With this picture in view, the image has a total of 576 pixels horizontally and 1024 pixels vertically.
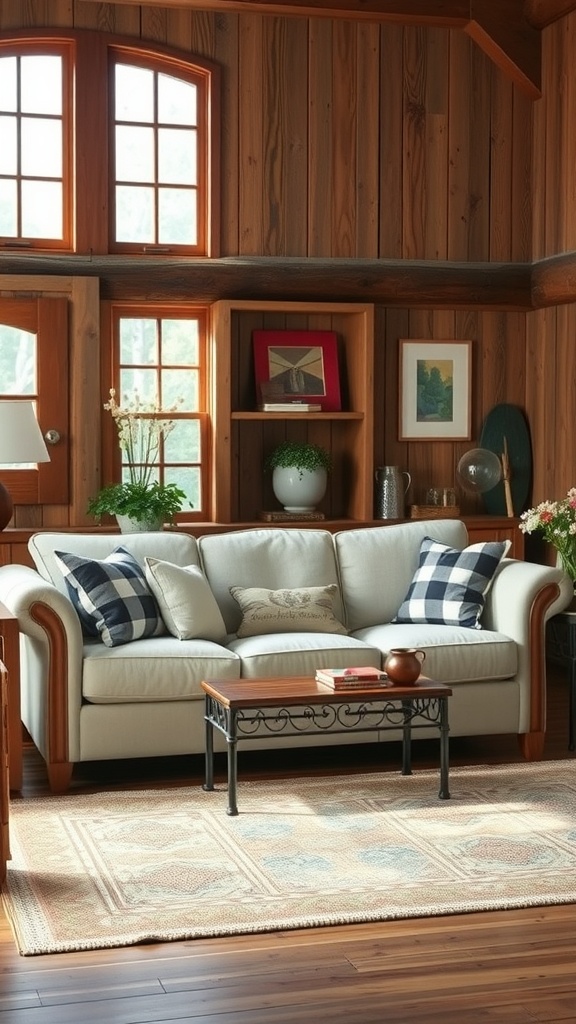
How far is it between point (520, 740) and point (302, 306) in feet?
8.95

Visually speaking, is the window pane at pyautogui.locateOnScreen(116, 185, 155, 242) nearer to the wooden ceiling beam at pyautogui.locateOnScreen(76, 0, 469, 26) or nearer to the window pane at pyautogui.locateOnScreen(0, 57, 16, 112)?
the window pane at pyautogui.locateOnScreen(0, 57, 16, 112)

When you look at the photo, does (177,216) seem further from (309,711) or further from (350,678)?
(350,678)

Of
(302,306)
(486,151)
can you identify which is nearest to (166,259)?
(302,306)

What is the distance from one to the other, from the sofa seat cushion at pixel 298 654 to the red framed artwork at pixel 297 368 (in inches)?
82.2

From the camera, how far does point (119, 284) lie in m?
6.93

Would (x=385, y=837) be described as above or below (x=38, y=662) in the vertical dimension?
below

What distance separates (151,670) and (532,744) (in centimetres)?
168

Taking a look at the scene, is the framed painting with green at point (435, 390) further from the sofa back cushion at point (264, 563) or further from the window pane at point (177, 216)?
the sofa back cushion at point (264, 563)

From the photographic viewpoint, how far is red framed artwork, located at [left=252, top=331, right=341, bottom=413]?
7.18 meters

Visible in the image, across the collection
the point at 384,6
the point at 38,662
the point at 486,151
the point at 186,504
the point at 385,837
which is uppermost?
the point at 384,6

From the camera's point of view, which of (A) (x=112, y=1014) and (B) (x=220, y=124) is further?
(B) (x=220, y=124)

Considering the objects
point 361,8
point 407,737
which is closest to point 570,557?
point 407,737

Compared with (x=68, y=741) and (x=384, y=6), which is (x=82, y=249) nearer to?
(x=384, y=6)

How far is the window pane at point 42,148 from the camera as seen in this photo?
6.86 m
